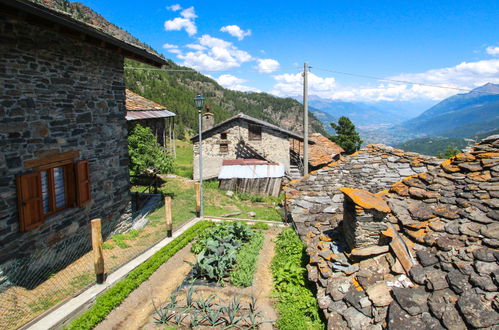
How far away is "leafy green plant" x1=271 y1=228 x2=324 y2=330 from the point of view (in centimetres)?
562

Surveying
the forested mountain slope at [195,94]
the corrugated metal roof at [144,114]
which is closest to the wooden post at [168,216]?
the corrugated metal roof at [144,114]

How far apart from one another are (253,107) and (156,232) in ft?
387

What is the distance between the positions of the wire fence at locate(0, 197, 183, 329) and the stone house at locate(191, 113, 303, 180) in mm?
15386

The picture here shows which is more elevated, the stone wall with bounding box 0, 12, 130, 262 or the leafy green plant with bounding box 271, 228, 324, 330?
the stone wall with bounding box 0, 12, 130, 262

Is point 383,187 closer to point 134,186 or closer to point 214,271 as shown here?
point 214,271

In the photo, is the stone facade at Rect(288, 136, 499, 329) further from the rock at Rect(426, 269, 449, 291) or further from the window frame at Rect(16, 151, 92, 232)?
the window frame at Rect(16, 151, 92, 232)

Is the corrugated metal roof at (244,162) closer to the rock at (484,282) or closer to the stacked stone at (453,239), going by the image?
the stacked stone at (453,239)

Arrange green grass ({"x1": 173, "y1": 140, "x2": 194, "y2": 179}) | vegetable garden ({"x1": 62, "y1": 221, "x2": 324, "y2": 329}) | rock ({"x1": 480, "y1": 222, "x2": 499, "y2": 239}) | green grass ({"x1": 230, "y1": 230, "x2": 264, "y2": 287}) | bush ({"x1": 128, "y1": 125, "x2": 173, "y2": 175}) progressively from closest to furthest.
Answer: rock ({"x1": 480, "y1": 222, "x2": 499, "y2": 239}), vegetable garden ({"x1": 62, "y1": 221, "x2": 324, "y2": 329}), green grass ({"x1": 230, "y1": 230, "x2": 264, "y2": 287}), bush ({"x1": 128, "y1": 125, "x2": 173, "y2": 175}), green grass ({"x1": 173, "y1": 140, "x2": 194, "y2": 179})

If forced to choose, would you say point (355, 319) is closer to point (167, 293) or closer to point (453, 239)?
point (453, 239)

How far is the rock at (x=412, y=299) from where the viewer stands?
3.95m

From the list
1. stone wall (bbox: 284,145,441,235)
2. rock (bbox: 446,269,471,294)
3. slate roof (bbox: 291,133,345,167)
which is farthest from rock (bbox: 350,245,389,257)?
slate roof (bbox: 291,133,345,167)

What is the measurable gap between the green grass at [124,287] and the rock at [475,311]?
5920 millimetres

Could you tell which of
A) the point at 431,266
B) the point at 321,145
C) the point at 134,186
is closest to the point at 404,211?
the point at 431,266

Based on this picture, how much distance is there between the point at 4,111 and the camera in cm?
599
